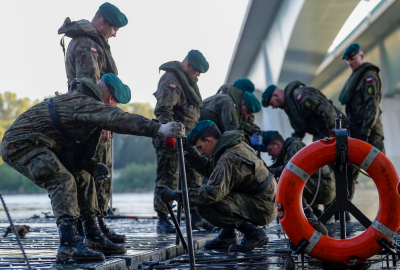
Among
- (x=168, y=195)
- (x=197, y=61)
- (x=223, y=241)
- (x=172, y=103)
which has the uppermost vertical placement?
(x=197, y=61)

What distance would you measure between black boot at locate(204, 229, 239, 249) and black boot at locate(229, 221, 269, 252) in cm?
16

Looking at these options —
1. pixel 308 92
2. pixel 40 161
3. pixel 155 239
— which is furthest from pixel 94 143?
pixel 308 92

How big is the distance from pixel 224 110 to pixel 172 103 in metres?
0.86

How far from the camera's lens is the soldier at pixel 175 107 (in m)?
5.84

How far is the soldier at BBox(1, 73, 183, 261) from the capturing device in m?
3.54

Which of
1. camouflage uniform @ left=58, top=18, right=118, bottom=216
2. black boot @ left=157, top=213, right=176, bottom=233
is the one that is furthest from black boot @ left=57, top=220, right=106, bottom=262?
black boot @ left=157, top=213, right=176, bottom=233

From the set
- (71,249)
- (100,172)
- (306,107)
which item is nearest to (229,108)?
(306,107)

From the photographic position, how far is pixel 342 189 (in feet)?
11.8

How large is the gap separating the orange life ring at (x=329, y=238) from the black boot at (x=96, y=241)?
1339 mm

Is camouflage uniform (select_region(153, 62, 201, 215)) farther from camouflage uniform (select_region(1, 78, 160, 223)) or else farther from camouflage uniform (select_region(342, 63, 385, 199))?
camouflage uniform (select_region(342, 63, 385, 199))

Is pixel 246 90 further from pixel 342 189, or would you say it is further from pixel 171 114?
pixel 342 189

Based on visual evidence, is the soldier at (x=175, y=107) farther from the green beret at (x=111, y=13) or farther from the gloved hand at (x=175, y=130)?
the gloved hand at (x=175, y=130)

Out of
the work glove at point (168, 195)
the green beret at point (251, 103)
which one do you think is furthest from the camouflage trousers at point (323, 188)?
the work glove at point (168, 195)

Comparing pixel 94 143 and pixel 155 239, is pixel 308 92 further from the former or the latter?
pixel 94 143
